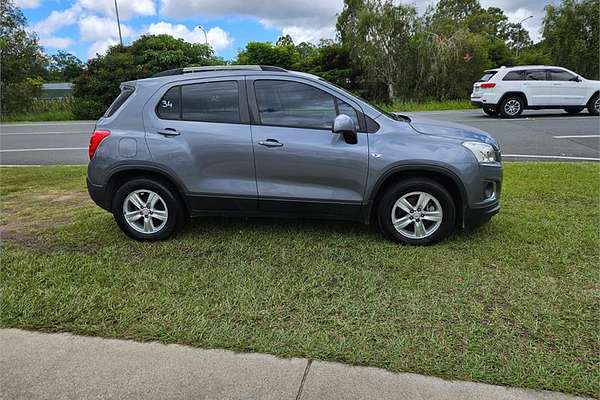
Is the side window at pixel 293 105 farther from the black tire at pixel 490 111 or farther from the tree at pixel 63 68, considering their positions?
the tree at pixel 63 68

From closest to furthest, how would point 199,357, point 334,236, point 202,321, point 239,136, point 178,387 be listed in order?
point 178,387
point 199,357
point 202,321
point 239,136
point 334,236

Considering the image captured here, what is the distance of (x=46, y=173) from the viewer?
316 inches

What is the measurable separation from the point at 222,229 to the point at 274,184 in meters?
0.94

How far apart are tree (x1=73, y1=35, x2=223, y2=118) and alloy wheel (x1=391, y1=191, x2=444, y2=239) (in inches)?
794

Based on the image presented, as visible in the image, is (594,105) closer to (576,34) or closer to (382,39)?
(382,39)

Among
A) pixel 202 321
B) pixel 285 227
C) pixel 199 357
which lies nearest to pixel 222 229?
pixel 285 227

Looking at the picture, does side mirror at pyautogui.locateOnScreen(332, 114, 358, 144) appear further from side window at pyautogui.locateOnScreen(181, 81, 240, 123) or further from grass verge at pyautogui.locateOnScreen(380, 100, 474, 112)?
grass verge at pyautogui.locateOnScreen(380, 100, 474, 112)

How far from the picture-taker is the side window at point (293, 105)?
13.6ft

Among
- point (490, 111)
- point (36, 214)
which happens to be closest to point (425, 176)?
point (36, 214)

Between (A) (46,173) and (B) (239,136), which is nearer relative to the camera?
(B) (239,136)

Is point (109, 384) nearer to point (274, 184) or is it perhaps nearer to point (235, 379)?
point (235, 379)

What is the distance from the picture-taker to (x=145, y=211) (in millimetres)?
4414

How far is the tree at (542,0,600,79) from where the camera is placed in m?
23.8

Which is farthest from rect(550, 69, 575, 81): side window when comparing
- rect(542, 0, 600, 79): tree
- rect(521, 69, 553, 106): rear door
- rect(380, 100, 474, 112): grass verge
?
rect(542, 0, 600, 79): tree
